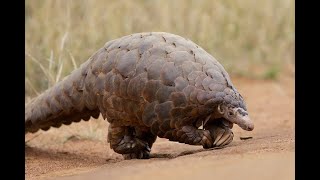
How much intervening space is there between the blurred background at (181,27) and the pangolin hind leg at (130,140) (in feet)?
9.80

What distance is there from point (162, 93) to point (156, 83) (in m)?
0.09

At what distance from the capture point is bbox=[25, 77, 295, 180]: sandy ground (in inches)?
165

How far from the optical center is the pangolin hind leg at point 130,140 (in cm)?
613

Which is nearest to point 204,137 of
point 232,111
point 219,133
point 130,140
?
point 219,133

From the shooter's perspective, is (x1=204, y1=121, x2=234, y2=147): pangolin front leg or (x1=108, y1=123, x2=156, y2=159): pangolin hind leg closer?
(x1=204, y1=121, x2=234, y2=147): pangolin front leg

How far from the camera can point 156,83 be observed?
560cm

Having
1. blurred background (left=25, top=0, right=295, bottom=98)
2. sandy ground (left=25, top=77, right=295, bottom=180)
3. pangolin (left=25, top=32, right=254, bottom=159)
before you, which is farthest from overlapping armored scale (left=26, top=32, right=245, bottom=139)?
blurred background (left=25, top=0, right=295, bottom=98)

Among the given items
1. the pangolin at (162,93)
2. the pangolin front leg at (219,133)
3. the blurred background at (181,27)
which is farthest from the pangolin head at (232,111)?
the blurred background at (181,27)

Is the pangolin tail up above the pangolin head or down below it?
above

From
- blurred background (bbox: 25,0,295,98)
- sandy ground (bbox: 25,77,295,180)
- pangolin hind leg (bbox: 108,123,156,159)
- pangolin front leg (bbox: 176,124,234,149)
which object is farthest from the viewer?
blurred background (bbox: 25,0,295,98)

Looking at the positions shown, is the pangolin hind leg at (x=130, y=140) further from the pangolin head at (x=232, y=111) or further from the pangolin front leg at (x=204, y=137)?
Result: the pangolin head at (x=232, y=111)

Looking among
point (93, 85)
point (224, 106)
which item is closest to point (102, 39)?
point (93, 85)

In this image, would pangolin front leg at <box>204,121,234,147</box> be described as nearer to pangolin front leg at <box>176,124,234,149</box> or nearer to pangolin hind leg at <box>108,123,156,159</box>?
pangolin front leg at <box>176,124,234,149</box>

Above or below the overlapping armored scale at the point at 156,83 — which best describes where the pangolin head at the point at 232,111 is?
below
